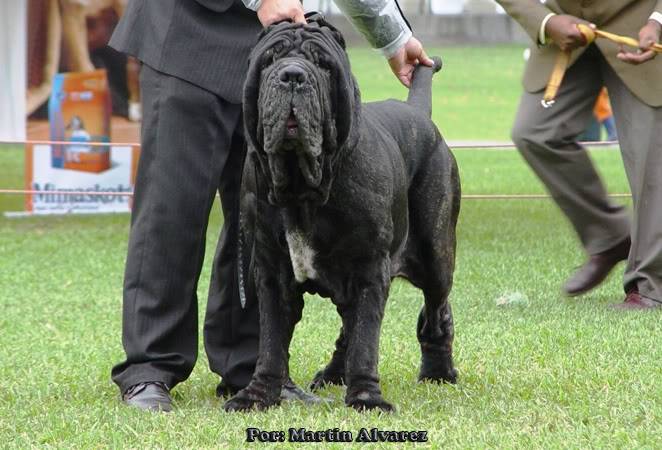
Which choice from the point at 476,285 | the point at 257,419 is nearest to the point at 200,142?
the point at 257,419

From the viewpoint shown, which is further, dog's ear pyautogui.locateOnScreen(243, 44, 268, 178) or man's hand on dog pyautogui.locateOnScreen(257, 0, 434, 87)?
man's hand on dog pyautogui.locateOnScreen(257, 0, 434, 87)

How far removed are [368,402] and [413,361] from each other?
4.39 feet

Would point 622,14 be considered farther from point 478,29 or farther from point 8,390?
point 478,29

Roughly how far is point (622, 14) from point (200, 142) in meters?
3.40

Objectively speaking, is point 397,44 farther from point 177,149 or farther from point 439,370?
point 439,370

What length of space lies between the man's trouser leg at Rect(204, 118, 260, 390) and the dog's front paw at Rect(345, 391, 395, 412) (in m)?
0.70

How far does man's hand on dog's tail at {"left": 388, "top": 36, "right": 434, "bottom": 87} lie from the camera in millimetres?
4953

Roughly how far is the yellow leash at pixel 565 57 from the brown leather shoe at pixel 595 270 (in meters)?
0.93

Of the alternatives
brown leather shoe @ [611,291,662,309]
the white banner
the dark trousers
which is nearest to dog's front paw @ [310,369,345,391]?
the dark trousers

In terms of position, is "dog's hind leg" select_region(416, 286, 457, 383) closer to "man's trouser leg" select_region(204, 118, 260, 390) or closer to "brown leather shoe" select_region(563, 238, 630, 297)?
"man's trouser leg" select_region(204, 118, 260, 390)

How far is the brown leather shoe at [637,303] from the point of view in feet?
22.7

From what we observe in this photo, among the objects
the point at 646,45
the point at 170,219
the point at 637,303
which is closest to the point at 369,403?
the point at 170,219

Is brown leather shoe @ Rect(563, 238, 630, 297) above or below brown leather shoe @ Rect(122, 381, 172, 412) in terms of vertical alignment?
below

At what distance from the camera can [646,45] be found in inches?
269
